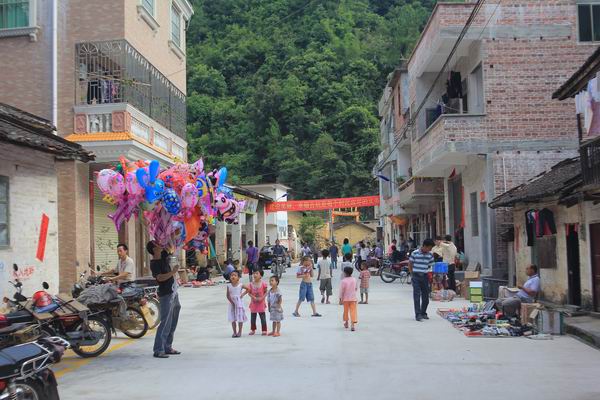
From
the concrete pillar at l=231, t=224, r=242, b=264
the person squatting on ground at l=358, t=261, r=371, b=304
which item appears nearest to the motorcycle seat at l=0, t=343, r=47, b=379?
the person squatting on ground at l=358, t=261, r=371, b=304

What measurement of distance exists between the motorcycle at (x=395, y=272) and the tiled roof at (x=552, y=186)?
758 cm

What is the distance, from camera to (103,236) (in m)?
21.1

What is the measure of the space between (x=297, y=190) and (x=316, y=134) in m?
5.50

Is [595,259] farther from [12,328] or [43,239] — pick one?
[43,239]

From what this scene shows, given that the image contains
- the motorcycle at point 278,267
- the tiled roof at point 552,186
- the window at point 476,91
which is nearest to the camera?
the tiled roof at point 552,186

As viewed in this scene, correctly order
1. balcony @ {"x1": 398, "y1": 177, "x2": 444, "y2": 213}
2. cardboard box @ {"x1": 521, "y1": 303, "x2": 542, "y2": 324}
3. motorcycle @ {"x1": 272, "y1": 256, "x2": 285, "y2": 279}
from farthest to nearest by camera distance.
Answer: balcony @ {"x1": 398, "y1": 177, "x2": 444, "y2": 213} < motorcycle @ {"x1": 272, "y1": 256, "x2": 285, "y2": 279} < cardboard box @ {"x1": 521, "y1": 303, "x2": 542, "y2": 324}

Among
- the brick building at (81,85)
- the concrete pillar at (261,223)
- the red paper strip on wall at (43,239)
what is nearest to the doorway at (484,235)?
the brick building at (81,85)

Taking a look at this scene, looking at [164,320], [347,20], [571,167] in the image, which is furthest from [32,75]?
[347,20]

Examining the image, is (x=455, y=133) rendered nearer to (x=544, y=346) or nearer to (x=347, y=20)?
(x=544, y=346)

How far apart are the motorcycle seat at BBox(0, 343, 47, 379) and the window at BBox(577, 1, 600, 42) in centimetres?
1808

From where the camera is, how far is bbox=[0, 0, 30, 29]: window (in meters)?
19.2

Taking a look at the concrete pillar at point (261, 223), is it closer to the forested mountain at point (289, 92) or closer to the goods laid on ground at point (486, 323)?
the forested mountain at point (289, 92)

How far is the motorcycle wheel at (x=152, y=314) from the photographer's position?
456 inches

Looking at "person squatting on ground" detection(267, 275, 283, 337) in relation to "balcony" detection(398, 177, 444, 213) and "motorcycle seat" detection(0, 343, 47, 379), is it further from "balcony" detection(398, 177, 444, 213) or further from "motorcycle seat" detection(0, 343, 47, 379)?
"balcony" detection(398, 177, 444, 213)
